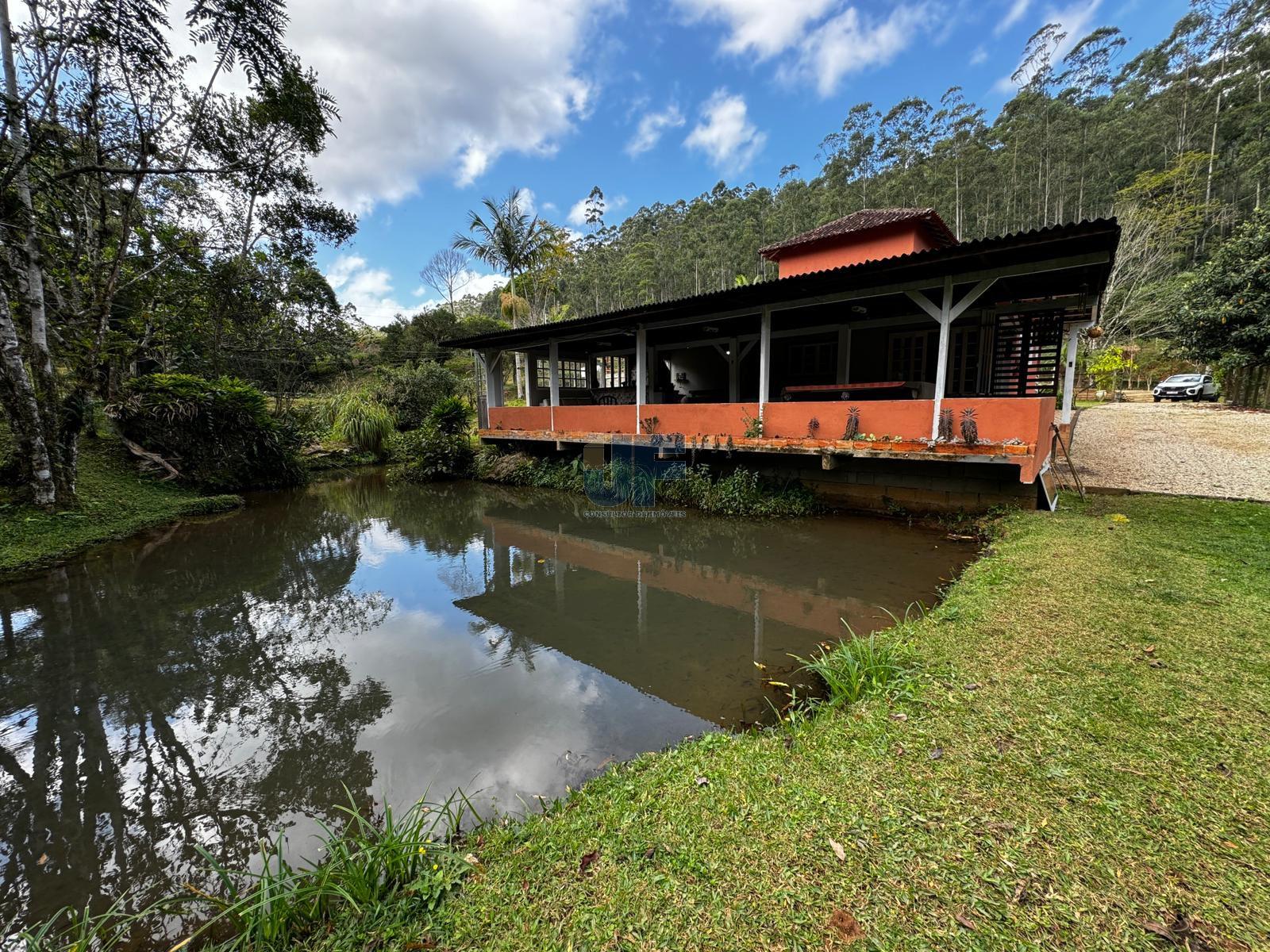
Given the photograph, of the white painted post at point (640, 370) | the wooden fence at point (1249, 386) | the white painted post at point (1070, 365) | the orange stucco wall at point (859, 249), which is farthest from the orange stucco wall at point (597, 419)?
the wooden fence at point (1249, 386)

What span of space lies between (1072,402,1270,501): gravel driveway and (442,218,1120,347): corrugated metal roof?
400 centimetres

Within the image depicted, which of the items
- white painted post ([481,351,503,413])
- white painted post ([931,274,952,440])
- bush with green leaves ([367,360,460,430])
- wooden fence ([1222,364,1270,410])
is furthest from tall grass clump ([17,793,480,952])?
wooden fence ([1222,364,1270,410])

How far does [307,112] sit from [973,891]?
1419 cm

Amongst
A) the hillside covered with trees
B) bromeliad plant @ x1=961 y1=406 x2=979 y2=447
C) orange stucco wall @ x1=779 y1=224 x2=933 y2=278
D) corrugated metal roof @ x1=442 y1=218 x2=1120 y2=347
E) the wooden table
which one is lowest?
bromeliad plant @ x1=961 y1=406 x2=979 y2=447

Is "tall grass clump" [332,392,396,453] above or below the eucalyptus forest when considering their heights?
below

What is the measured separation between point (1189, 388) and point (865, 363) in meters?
21.0

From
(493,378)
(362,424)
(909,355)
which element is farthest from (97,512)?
(909,355)

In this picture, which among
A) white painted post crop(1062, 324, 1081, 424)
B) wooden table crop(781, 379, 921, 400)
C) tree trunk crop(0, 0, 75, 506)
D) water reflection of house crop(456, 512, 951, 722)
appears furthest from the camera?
wooden table crop(781, 379, 921, 400)

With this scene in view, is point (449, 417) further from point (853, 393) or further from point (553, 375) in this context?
point (853, 393)

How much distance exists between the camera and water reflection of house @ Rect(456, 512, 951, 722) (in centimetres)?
387

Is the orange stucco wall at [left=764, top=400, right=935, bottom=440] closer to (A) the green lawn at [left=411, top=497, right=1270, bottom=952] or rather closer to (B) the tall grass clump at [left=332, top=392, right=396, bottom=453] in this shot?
(A) the green lawn at [left=411, top=497, right=1270, bottom=952]

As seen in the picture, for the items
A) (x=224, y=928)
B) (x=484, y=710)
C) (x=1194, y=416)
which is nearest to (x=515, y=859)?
(x=224, y=928)

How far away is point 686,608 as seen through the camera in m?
5.10

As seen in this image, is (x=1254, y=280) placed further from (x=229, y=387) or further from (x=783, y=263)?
(x=229, y=387)
